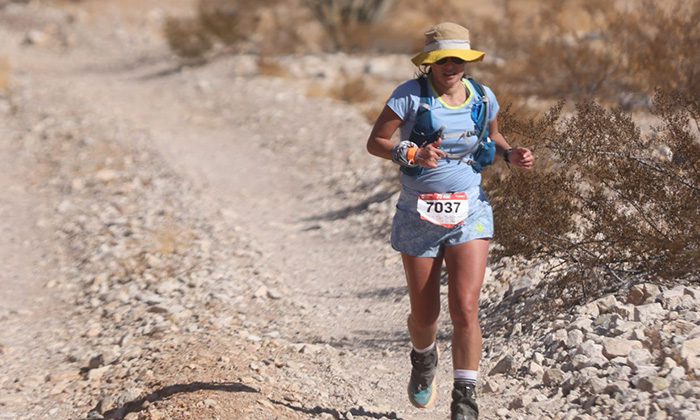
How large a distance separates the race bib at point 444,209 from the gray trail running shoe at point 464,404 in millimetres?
684

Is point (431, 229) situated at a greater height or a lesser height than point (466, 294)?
greater

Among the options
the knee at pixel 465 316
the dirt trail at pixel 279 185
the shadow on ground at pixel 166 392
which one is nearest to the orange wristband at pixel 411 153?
the knee at pixel 465 316

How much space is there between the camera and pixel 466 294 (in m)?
3.36

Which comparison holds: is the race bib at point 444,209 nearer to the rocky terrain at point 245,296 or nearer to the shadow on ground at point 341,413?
the rocky terrain at point 245,296

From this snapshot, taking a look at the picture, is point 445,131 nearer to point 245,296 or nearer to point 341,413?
point 341,413

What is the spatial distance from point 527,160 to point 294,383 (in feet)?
5.71

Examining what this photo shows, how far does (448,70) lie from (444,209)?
0.56 m

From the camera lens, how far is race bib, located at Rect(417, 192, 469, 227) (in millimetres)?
3352

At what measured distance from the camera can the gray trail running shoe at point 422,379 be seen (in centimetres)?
373

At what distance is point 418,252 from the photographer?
11.3ft

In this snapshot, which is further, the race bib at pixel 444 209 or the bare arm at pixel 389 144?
the race bib at pixel 444 209

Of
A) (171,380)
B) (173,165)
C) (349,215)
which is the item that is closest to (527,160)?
(171,380)

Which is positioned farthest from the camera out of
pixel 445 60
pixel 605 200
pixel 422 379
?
pixel 605 200

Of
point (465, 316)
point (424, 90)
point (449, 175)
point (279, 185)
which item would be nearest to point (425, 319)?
point (465, 316)
